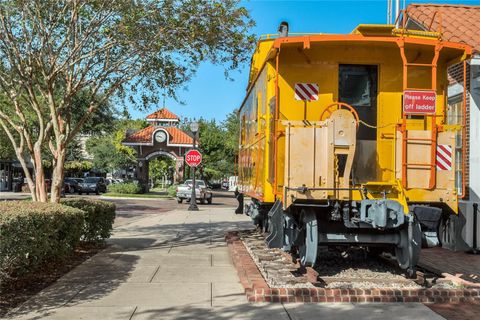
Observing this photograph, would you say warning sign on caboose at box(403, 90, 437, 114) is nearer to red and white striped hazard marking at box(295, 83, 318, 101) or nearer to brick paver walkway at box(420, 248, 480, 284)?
red and white striped hazard marking at box(295, 83, 318, 101)

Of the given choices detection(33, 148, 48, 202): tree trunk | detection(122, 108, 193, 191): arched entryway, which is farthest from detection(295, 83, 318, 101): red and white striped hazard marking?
detection(122, 108, 193, 191): arched entryway

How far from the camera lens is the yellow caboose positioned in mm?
7070

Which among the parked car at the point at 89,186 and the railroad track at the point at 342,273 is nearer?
the railroad track at the point at 342,273

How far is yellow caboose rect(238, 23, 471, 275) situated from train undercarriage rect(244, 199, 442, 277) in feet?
0.05

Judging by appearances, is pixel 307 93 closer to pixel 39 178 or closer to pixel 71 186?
pixel 39 178

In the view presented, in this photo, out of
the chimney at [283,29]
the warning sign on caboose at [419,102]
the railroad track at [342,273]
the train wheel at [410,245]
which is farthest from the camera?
the chimney at [283,29]

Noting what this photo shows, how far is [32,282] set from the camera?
7.83 meters

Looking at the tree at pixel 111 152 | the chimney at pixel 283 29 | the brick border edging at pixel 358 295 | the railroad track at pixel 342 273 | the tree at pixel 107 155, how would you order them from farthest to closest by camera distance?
the tree at pixel 107 155, the tree at pixel 111 152, the chimney at pixel 283 29, the railroad track at pixel 342 273, the brick border edging at pixel 358 295

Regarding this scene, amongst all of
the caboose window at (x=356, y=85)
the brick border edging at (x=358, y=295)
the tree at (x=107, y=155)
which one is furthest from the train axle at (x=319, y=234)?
the tree at (x=107, y=155)

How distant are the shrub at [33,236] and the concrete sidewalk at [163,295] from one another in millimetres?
471

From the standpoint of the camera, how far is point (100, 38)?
11.5 m

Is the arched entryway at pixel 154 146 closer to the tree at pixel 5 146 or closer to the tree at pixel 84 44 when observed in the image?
the tree at pixel 5 146

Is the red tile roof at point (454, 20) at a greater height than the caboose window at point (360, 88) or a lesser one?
greater

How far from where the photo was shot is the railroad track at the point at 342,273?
7.29 m
